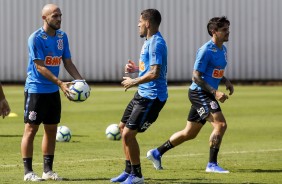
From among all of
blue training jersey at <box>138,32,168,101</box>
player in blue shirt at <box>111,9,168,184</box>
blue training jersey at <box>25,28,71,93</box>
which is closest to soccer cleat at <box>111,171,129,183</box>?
player in blue shirt at <box>111,9,168,184</box>

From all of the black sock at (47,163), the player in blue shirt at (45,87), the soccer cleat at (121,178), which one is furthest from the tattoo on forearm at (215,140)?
the black sock at (47,163)

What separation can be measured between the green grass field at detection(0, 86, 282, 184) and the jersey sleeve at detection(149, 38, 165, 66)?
1.58 metres

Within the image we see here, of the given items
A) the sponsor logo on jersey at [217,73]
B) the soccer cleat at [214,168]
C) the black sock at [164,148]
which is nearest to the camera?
the soccer cleat at [214,168]

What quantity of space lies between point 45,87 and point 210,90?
2.38m

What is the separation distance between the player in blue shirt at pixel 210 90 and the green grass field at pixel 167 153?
333mm

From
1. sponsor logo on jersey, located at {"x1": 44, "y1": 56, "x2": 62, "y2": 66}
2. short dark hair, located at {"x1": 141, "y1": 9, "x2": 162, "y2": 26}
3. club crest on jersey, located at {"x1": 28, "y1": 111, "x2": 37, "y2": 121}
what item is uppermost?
short dark hair, located at {"x1": 141, "y1": 9, "x2": 162, "y2": 26}

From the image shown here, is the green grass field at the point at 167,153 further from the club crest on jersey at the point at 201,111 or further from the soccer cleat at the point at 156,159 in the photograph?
the club crest on jersey at the point at 201,111

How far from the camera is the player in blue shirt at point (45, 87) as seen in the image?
11453 millimetres

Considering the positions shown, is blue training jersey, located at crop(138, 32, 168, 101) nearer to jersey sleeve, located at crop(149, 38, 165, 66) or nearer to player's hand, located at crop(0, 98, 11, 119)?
jersey sleeve, located at crop(149, 38, 165, 66)

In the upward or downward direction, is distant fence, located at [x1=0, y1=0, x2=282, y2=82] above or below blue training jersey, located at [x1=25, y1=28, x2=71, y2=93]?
below

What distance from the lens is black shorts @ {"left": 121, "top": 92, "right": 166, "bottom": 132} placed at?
36.2 ft

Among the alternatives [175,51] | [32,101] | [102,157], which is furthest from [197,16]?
[32,101]

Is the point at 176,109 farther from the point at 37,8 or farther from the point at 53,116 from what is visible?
the point at 37,8

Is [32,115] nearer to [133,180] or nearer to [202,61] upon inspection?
[133,180]
